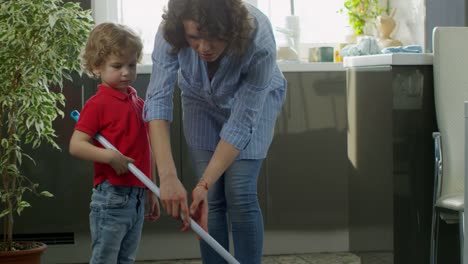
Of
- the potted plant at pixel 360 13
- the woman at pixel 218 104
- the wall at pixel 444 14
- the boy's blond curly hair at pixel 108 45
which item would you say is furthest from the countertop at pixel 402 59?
the potted plant at pixel 360 13

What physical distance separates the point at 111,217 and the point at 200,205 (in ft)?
1.42

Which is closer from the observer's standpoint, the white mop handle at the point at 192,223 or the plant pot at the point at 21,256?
the white mop handle at the point at 192,223

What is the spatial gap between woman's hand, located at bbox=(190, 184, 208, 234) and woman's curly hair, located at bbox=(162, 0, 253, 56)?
31cm

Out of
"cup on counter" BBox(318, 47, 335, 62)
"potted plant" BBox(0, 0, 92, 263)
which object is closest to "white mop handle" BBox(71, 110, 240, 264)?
"potted plant" BBox(0, 0, 92, 263)

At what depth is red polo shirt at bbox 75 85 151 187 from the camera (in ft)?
7.35

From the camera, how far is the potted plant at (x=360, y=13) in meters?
4.12

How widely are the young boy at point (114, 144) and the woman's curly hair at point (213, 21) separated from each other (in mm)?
444

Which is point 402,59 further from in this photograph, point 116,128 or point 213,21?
point 213,21

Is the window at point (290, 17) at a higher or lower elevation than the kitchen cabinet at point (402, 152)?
higher

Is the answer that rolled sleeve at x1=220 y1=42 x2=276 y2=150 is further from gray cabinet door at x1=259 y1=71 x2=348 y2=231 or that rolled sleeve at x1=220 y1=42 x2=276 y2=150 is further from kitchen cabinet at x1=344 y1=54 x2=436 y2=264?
gray cabinet door at x1=259 y1=71 x2=348 y2=231

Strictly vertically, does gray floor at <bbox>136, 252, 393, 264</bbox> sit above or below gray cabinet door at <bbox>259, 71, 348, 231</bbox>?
below

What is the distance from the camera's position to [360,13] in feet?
13.6

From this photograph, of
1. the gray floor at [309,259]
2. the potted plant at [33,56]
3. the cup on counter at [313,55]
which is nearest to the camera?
the potted plant at [33,56]

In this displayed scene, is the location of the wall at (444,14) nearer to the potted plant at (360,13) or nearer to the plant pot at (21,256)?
the potted plant at (360,13)
